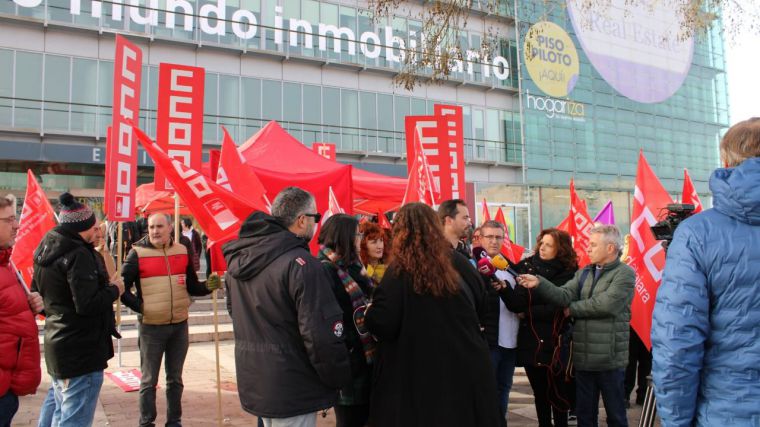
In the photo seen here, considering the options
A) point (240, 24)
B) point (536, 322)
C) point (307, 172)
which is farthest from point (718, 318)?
point (240, 24)

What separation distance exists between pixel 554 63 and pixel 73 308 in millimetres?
28755

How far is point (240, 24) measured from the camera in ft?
70.7

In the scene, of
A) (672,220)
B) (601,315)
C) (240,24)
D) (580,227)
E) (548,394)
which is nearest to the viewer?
(672,220)

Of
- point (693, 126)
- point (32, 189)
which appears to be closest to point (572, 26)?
point (693, 126)

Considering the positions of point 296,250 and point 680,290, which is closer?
point 680,290

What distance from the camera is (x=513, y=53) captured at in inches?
1124

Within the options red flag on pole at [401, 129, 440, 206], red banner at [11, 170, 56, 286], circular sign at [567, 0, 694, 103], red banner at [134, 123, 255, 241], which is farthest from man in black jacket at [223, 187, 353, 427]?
circular sign at [567, 0, 694, 103]

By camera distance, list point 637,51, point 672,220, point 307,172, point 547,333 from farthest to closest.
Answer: point 637,51, point 307,172, point 547,333, point 672,220

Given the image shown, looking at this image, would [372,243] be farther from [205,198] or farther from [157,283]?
[157,283]

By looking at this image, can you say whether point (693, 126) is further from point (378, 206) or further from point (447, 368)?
point (447, 368)

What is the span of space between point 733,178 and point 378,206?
8.76m

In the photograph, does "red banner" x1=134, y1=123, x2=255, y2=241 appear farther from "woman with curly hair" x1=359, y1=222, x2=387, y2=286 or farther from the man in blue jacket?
the man in blue jacket

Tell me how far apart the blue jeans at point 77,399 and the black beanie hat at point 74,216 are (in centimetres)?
100

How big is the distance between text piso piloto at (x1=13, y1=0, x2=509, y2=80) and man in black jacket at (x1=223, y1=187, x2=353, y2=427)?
48.5ft
